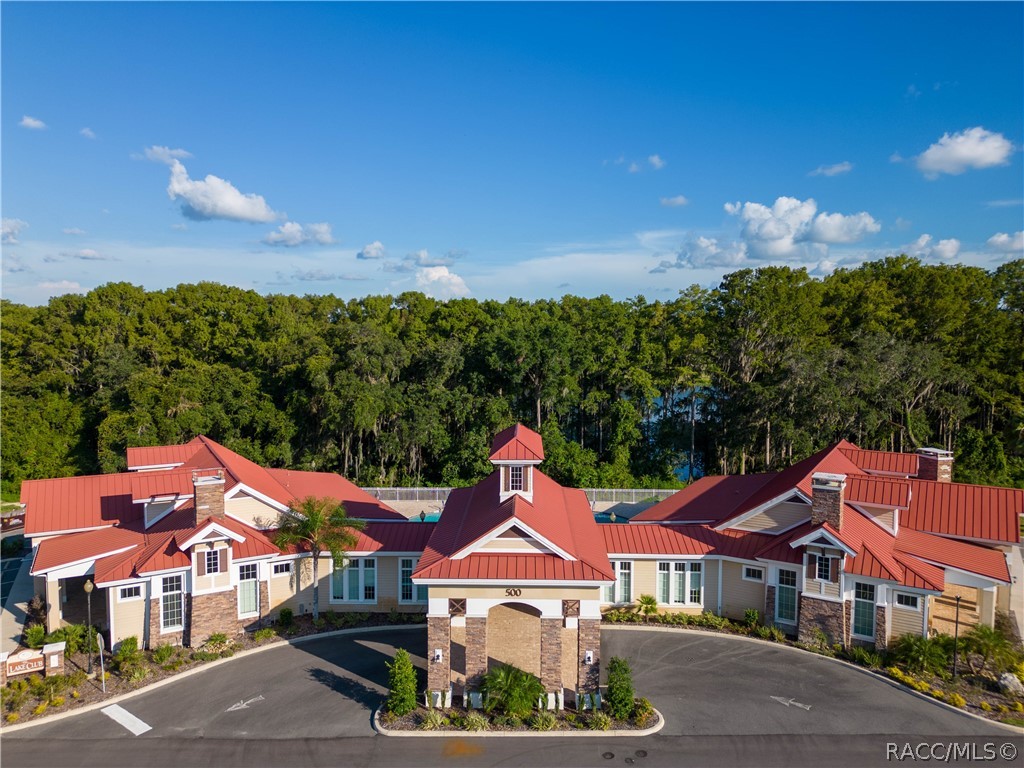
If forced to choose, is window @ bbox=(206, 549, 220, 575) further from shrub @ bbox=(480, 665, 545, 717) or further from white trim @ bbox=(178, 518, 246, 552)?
shrub @ bbox=(480, 665, 545, 717)

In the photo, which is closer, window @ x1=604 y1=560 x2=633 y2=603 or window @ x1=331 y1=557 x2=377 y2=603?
window @ x1=604 y1=560 x2=633 y2=603

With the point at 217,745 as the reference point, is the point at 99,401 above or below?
above

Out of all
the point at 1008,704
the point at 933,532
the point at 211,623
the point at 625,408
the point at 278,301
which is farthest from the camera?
the point at 278,301

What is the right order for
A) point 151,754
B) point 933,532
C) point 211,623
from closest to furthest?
point 151,754 < point 211,623 < point 933,532

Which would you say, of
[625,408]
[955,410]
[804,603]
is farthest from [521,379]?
[955,410]

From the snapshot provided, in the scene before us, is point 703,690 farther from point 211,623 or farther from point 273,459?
point 273,459

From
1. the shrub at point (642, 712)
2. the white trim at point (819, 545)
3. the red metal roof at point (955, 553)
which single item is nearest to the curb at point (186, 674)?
the shrub at point (642, 712)

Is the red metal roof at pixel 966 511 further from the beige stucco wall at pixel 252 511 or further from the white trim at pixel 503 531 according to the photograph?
the beige stucco wall at pixel 252 511

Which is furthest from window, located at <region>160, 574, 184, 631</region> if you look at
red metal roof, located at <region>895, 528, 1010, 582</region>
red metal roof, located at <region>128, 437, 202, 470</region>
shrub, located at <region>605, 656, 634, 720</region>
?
red metal roof, located at <region>895, 528, 1010, 582</region>
